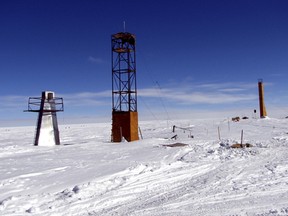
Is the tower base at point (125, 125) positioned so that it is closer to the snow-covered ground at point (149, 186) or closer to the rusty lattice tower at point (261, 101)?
the snow-covered ground at point (149, 186)

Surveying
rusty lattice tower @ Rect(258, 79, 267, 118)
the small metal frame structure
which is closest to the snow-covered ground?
the small metal frame structure

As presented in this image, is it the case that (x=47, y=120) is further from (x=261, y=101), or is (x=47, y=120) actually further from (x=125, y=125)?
(x=261, y=101)

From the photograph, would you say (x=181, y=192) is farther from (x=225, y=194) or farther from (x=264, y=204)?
(x=264, y=204)

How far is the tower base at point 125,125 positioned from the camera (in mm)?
22766

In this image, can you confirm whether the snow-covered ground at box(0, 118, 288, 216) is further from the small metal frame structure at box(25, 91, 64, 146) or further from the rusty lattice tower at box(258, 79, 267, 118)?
the rusty lattice tower at box(258, 79, 267, 118)

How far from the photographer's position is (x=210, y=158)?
13.2 metres

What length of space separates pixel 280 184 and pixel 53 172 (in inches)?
246

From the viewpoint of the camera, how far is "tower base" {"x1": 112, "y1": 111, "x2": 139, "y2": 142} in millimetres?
22766

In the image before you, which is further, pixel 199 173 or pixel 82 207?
pixel 199 173

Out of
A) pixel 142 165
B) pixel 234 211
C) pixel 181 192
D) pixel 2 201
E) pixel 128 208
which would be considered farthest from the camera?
pixel 142 165

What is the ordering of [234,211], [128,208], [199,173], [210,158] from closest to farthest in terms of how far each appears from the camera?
1. [234,211]
2. [128,208]
3. [199,173]
4. [210,158]

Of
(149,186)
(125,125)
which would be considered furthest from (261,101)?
(149,186)

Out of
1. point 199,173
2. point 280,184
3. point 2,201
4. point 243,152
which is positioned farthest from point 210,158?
point 2,201

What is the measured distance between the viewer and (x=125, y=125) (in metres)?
22.9
